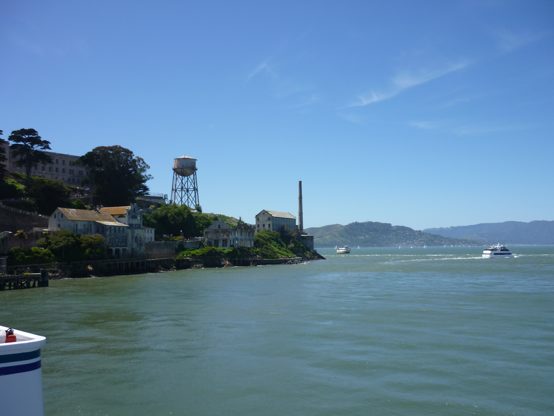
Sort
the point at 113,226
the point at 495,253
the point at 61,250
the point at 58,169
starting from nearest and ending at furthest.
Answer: the point at 61,250
the point at 113,226
the point at 58,169
the point at 495,253

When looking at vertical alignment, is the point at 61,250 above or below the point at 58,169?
below

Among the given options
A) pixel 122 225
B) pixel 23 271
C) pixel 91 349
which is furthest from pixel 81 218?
pixel 91 349

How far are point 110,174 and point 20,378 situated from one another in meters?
107

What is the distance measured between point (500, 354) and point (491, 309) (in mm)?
16435

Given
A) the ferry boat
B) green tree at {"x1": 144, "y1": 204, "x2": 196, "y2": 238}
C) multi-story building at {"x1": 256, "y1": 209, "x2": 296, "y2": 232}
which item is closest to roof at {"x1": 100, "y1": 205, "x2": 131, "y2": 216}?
green tree at {"x1": 144, "y1": 204, "x2": 196, "y2": 238}

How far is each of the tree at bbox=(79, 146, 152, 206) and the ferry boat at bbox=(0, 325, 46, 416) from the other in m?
106

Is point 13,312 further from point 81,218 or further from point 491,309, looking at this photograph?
point 81,218

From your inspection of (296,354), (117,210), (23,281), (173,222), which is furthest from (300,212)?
(296,354)

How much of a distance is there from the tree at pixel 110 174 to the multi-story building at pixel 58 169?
283 inches

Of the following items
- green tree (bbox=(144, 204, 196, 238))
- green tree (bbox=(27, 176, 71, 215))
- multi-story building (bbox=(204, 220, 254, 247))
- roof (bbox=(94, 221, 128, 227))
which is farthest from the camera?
multi-story building (bbox=(204, 220, 254, 247))

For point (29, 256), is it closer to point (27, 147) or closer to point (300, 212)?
point (27, 147)

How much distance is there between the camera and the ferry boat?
30.4 ft

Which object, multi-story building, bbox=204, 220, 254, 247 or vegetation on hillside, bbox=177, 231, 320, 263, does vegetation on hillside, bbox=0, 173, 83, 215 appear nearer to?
vegetation on hillside, bbox=177, 231, 320, 263

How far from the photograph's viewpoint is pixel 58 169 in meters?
125
